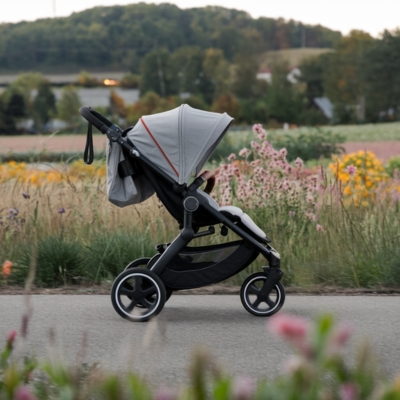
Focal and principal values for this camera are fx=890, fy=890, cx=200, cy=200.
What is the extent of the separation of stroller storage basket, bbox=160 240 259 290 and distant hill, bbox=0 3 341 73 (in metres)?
93.9

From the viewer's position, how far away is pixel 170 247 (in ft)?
16.7

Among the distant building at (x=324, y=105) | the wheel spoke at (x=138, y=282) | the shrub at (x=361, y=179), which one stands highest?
the distant building at (x=324, y=105)

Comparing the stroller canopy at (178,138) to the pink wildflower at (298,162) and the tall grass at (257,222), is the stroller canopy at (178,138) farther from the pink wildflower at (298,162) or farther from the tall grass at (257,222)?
the pink wildflower at (298,162)

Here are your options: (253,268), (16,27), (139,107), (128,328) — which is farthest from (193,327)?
(16,27)

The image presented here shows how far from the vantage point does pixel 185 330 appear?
4.83 m

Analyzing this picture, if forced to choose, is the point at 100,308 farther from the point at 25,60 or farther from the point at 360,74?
the point at 25,60

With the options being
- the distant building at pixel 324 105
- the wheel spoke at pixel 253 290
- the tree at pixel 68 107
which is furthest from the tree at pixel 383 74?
the wheel spoke at pixel 253 290

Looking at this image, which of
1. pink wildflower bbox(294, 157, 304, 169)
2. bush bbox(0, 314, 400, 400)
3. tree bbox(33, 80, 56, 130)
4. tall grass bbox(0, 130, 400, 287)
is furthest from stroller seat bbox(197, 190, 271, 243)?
tree bbox(33, 80, 56, 130)

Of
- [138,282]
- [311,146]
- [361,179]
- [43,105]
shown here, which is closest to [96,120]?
[138,282]

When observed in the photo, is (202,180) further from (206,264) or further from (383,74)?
A: (383,74)

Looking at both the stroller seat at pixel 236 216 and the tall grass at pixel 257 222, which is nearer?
the stroller seat at pixel 236 216

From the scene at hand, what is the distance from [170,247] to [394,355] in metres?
1.46

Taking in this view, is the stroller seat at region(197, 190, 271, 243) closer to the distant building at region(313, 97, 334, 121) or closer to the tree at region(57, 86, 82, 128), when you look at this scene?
the tree at region(57, 86, 82, 128)

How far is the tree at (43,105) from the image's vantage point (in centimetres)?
8247
